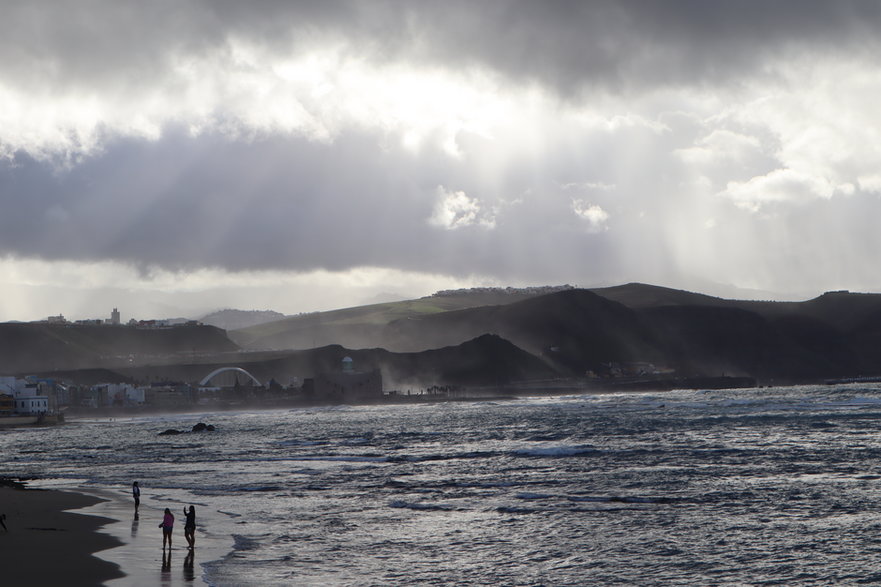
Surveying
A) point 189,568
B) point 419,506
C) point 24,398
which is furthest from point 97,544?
point 24,398

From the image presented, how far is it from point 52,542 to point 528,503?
20.7m

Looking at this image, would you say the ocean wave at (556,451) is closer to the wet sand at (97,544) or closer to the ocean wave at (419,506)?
the ocean wave at (419,506)

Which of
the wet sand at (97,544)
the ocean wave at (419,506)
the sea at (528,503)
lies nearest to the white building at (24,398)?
the sea at (528,503)

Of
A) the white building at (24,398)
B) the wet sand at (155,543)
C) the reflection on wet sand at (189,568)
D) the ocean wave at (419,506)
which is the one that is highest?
the white building at (24,398)

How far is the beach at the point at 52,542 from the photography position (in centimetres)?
2827

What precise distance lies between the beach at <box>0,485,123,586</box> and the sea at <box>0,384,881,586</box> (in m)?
3.52

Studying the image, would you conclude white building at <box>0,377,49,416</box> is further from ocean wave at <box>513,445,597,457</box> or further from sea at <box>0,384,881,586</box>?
ocean wave at <box>513,445,597,457</box>

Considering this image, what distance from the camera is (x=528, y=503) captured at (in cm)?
4419

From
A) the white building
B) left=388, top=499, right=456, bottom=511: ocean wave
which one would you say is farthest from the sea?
the white building

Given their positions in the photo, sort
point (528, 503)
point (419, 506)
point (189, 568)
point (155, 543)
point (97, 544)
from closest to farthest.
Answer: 1. point (189, 568)
2. point (97, 544)
3. point (155, 543)
4. point (528, 503)
5. point (419, 506)

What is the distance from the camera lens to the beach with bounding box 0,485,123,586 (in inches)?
1113

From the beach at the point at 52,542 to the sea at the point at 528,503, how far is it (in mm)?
3521

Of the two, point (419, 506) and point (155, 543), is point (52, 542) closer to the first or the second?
point (155, 543)

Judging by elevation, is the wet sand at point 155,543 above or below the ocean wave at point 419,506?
above
